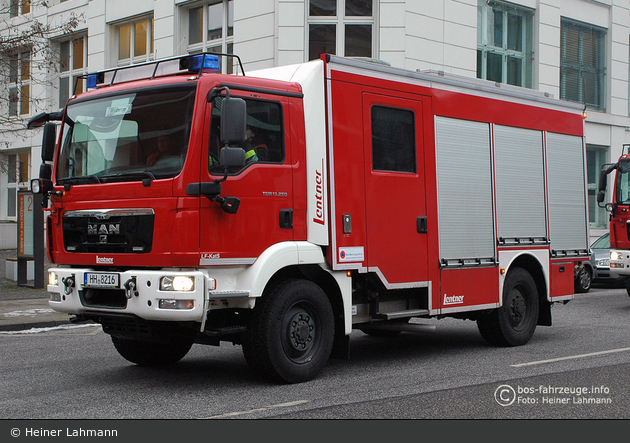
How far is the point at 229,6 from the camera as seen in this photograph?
22281 mm

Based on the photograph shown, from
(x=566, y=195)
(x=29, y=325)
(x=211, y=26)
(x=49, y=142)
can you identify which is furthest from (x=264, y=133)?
(x=211, y=26)

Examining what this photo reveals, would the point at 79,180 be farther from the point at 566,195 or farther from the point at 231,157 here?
the point at 566,195

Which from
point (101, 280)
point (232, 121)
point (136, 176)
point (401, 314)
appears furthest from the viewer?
point (401, 314)

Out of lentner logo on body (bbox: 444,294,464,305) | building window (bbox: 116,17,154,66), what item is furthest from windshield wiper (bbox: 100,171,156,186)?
building window (bbox: 116,17,154,66)

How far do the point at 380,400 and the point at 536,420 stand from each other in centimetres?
130

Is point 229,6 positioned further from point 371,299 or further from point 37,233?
point 371,299

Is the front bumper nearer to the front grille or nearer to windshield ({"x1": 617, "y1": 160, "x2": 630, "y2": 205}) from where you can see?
the front grille

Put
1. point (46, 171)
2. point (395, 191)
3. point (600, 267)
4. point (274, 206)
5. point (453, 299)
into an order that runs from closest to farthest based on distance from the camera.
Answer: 1. point (274, 206)
2. point (46, 171)
3. point (395, 191)
4. point (453, 299)
5. point (600, 267)

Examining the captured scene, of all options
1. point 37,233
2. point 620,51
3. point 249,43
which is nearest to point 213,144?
point 37,233

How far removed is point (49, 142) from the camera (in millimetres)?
8008

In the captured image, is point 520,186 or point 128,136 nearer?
point 128,136

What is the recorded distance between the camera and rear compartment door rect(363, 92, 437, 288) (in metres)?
8.29

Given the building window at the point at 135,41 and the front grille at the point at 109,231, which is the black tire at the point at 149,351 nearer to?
the front grille at the point at 109,231

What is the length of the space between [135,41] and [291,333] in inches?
774
